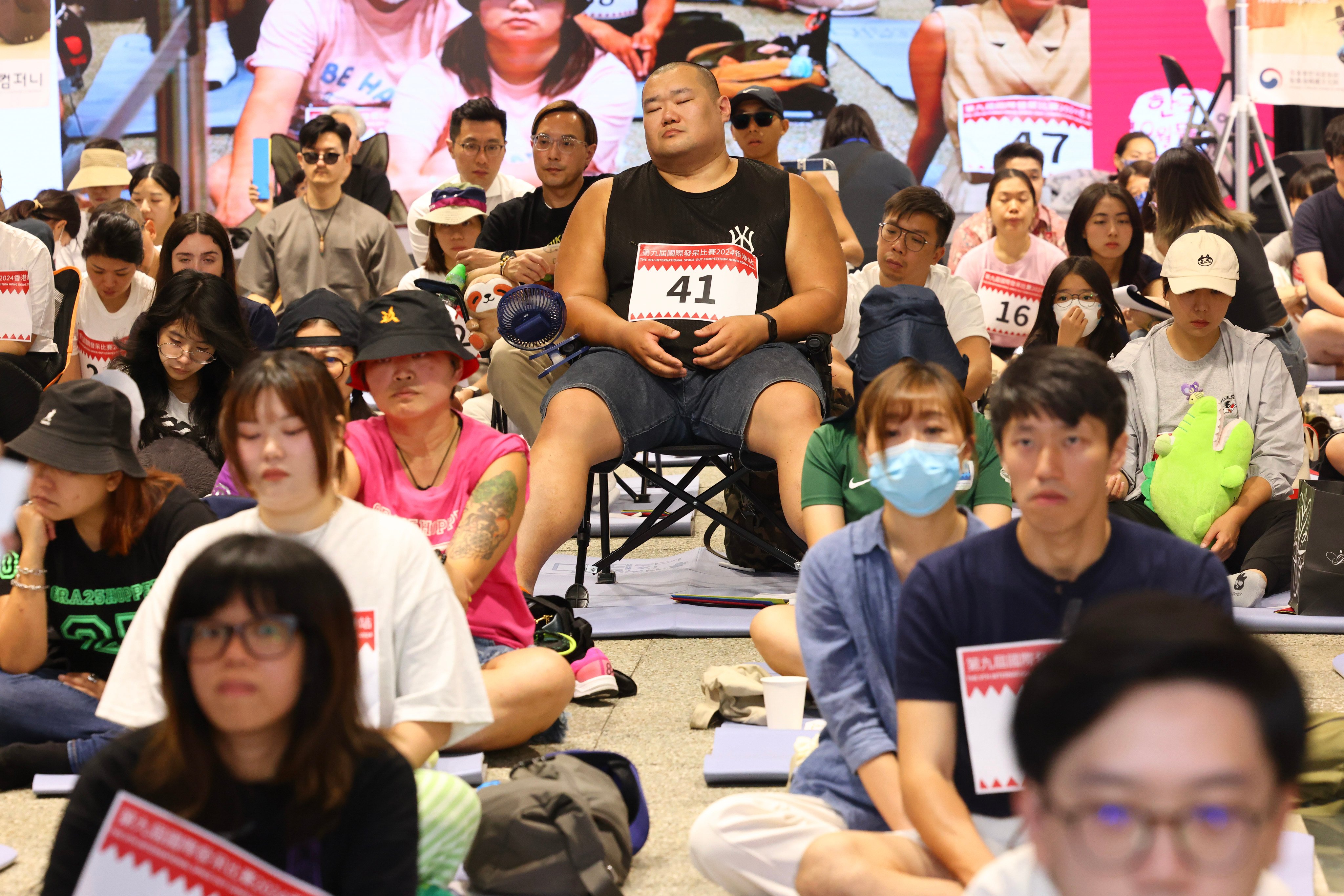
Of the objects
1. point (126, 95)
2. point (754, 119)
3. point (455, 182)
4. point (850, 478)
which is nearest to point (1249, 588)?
point (850, 478)

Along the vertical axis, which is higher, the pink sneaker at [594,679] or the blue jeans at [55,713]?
the blue jeans at [55,713]

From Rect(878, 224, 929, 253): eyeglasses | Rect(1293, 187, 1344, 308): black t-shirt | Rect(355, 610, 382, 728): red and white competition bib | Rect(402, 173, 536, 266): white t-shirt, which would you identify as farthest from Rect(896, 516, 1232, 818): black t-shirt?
Rect(1293, 187, 1344, 308): black t-shirt

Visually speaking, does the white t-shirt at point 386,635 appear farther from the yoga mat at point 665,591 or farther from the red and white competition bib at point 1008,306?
the red and white competition bib at point 1008,306

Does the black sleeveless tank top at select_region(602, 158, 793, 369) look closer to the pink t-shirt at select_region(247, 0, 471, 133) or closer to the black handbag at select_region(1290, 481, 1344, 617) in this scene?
the black handbag at select_region(1290, 481, 1344, 617)

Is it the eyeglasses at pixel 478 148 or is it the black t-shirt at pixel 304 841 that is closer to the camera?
the black t-shirt at pixel 304 841

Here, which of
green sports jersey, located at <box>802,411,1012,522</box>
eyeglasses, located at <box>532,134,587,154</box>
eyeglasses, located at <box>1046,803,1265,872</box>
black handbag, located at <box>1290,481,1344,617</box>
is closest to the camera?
eyeglasses, located at <box>1046,803,1265,872</box>

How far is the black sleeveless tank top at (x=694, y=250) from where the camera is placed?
4.52m

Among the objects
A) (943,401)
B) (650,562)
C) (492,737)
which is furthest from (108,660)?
(650,562)

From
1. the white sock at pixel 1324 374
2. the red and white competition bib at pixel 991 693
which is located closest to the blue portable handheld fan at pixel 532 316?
the red and white competition bib at pixel 991 693

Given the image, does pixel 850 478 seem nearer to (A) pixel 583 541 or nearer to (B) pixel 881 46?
(A) pixel 583 541

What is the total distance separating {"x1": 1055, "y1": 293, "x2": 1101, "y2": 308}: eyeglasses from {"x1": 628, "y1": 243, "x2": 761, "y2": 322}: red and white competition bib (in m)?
1.53

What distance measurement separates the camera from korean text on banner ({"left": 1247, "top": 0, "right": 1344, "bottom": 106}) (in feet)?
29.7

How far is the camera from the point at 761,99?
5.54 metres

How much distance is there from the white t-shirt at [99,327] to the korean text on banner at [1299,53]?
719 centimetres
